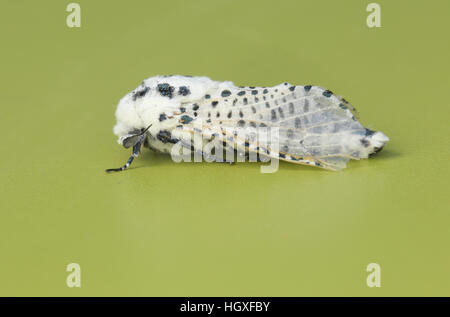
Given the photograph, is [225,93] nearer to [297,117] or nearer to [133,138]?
[297,117]

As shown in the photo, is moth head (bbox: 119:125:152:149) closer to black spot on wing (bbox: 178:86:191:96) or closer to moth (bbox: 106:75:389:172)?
moth (bbox: 106:75:389:172)

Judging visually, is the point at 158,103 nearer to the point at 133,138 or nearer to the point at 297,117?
the point at 133,138

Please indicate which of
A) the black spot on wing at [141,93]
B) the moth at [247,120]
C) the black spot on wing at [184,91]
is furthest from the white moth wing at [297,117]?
the black spot on wing at [141,93]

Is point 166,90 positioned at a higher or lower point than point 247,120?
higher

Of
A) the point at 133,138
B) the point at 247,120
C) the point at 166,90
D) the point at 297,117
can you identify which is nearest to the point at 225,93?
the point at 247,120

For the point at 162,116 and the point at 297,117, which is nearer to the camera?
the point at 297,117

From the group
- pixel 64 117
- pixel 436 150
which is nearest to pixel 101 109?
pixel 64 117

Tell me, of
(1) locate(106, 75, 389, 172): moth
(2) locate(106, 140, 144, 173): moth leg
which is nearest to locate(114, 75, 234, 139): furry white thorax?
(1) locate(106, 75, 389, 172): moth

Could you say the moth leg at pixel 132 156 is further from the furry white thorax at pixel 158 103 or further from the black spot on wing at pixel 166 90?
the black spot on wing at pixel 166 90

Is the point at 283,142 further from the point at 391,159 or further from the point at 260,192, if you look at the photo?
the point at 391,159
